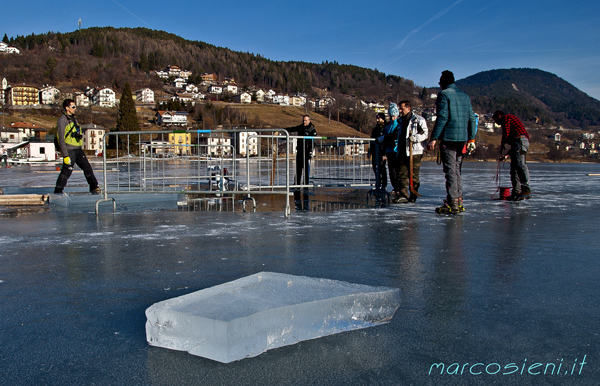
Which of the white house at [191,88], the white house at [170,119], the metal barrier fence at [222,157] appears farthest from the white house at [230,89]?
the metal barrier fence at [222,157]

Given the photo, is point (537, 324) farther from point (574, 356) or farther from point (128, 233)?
point (128, 233)

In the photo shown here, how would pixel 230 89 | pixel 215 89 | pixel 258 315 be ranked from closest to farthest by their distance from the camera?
pixel 258 315
pixel 230 89
pixel 215 89

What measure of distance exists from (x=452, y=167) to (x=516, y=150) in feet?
8.88

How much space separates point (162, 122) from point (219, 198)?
132 metres

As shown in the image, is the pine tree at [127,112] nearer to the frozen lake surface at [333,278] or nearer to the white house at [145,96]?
the white house at [145,96]

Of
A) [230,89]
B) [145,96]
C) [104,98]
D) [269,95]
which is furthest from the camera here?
[269,95]

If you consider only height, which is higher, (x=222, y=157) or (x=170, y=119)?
(x=170, y=119)

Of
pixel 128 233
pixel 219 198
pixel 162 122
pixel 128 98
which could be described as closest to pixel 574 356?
pixel 128 233

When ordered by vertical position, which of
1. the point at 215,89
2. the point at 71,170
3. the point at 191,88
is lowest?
the point at 71,170

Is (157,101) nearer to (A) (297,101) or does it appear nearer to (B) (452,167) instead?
(A) (297,101)

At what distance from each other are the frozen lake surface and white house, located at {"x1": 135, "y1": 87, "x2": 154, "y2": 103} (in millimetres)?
172130

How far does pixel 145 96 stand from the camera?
167 m

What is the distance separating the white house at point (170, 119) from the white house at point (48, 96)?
4472 cm

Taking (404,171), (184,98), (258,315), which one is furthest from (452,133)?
(184,98)
